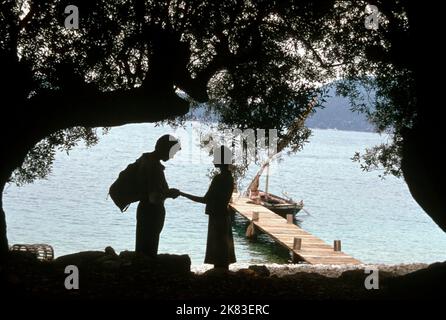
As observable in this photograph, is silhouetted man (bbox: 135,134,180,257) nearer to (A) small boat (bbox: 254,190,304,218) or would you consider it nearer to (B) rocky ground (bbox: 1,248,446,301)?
(B) rocky ground (bbox: 1,248,446,301)

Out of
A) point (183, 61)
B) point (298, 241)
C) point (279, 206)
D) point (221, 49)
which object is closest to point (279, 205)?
point (279, 206)

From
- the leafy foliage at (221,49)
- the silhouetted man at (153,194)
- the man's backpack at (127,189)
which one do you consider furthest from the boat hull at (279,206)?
the man's backpack at (127,189)

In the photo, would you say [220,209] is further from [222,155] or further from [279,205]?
[279,205]

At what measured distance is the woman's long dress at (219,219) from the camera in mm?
9719

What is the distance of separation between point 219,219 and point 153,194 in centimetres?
163

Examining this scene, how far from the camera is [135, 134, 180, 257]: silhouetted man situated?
8.82 metres

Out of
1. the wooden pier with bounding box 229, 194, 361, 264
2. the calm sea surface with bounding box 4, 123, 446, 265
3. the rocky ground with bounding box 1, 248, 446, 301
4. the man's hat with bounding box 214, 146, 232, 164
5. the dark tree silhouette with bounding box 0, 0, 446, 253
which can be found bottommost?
the calm sea surface with bounding box 4, 123, 446, 265

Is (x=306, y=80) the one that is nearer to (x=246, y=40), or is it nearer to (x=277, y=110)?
(x=277, y=110)

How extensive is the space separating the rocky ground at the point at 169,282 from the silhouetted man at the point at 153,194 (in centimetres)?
37

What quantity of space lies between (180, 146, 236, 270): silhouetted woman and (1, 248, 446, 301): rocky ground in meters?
0.84

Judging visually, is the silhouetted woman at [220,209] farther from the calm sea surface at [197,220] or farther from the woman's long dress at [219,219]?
the calm sea surface at [197,220]

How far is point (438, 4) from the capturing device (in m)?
7.09

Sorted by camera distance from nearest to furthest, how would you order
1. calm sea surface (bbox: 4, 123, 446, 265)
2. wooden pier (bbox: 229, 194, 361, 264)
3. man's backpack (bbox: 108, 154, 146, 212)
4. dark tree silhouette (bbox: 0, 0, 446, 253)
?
1. dark tree silhouette (bbox: 0, 0, 446, 253)
2. man's backpack (bbox: 108, 154, 146, 212)
3. wooden pier (bbox: 229, 194, 361, 264)
4. calm sea surface (bbox: 4, 123, 446, 265)

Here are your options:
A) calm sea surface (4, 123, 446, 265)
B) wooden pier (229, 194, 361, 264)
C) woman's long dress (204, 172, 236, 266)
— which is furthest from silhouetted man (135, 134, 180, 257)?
wooden pier (229, 194, 361, 264)
